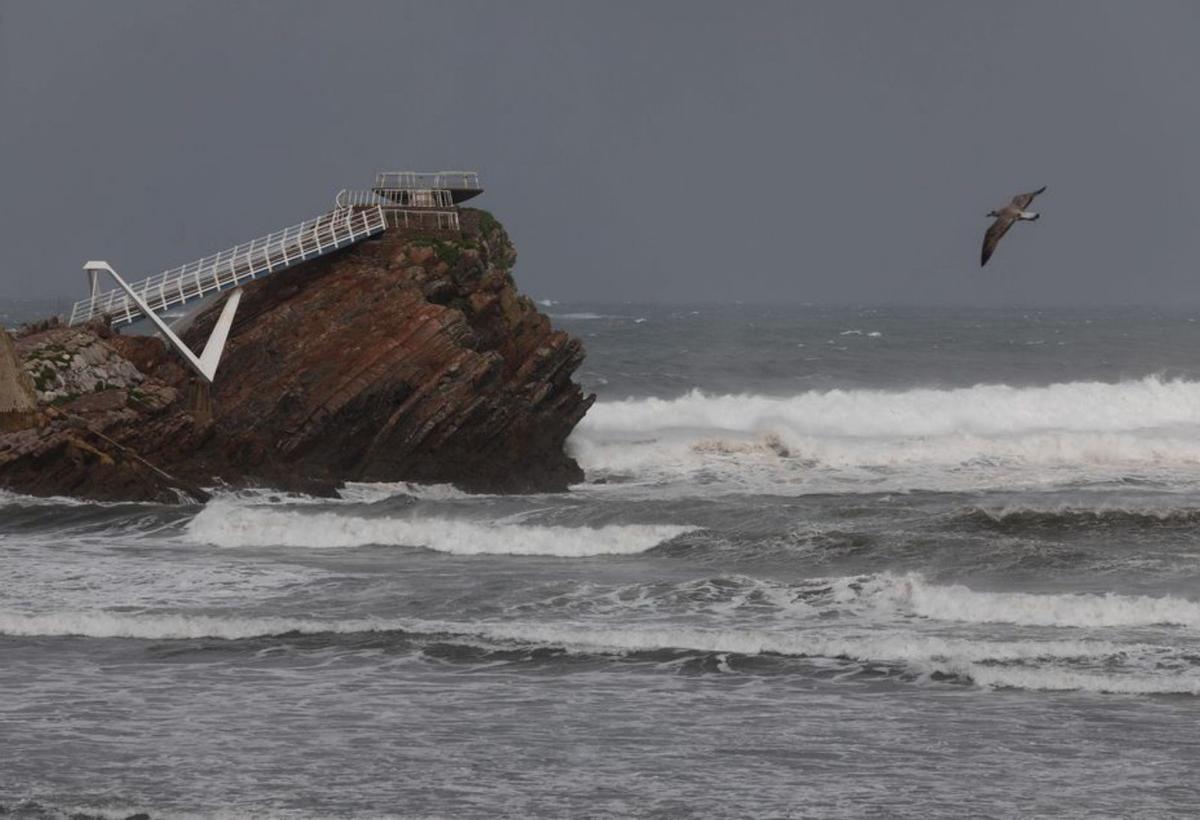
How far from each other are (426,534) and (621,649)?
432 inches

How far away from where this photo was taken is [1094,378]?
89.2 metres

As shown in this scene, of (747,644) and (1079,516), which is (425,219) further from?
(747,644)

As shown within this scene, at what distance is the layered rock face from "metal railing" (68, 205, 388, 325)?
58 centimetres

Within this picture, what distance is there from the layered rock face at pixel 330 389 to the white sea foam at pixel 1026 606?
1383cm

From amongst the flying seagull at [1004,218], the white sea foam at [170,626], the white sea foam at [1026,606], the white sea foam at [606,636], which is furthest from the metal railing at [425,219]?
the flying seagull at [1004,218]

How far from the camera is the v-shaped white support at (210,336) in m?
39.9

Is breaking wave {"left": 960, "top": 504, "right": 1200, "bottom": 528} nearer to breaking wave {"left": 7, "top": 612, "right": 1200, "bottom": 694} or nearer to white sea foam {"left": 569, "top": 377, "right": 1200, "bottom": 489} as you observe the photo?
white sea foam {"left": 569, "top": 377, "right": 1200, "bottom": 489}

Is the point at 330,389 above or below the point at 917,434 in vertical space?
above

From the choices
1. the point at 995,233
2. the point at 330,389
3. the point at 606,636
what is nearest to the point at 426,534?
the point at 330,389

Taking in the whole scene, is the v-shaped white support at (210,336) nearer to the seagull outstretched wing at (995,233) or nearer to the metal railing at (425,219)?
the metal railing at (425,219)

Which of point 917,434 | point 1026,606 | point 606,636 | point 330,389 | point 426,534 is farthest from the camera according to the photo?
point 917,434

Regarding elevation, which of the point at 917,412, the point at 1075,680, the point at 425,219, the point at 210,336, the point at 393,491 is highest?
the point at 425,219

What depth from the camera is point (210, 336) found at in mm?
41219

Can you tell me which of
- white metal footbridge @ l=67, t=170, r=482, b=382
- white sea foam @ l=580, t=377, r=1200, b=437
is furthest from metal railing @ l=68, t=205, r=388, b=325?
white sea foam @ l=580, t=377, r=1200, b=437
